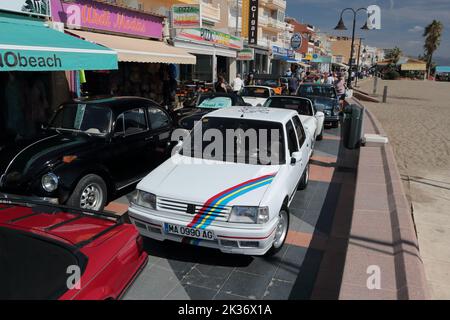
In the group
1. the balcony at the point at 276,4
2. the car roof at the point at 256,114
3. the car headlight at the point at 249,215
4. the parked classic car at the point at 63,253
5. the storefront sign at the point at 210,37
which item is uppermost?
the balcony at the point at 276,4

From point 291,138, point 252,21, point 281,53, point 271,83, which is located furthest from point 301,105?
point 281,53

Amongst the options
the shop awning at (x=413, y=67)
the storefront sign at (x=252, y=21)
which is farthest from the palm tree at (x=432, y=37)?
the storefront sign at (x=252, y=21)

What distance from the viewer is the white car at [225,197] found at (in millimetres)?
3930

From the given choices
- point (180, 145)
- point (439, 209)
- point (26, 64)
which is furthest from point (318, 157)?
point (26, 64)

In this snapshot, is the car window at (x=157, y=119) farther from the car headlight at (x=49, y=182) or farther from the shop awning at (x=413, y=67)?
the shop awning at (x=413, y=67)

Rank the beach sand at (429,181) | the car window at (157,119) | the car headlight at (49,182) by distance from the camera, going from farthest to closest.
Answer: the car window at (157,119)
the car headlight at (49,182)
the beach sand at (429,181)

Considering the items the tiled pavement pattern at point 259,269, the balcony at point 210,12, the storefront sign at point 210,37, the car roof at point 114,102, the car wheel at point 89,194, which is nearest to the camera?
the tiled pavement pattern at point 259,269

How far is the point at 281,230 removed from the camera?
4.60m

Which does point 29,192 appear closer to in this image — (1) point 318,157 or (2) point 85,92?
(1) point 318,157

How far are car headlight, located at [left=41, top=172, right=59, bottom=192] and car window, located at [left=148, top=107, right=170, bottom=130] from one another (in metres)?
2.31

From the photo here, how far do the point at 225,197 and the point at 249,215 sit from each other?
34 centimetres

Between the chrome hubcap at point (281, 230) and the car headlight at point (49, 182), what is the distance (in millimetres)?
2947

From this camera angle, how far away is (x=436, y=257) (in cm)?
450
